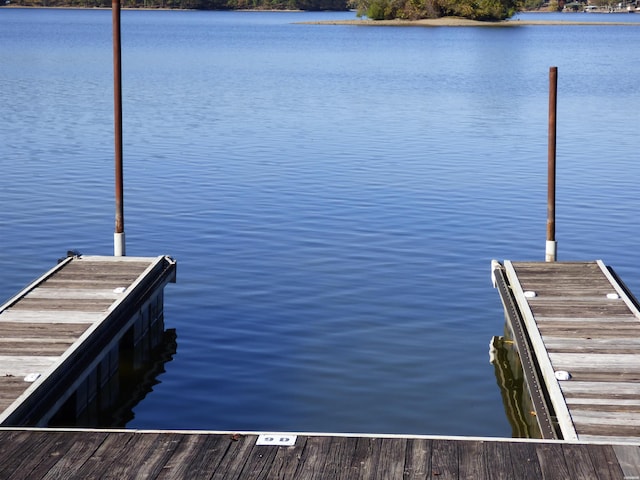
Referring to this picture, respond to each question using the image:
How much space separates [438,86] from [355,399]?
39953 mm

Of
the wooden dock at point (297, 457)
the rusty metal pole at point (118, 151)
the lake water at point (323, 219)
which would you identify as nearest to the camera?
the wooden dock at point (297, 457)

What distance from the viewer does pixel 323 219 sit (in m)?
21.1

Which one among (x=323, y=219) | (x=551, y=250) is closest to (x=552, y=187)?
(x=551, y=250)

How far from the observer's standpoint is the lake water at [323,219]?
12.8 m

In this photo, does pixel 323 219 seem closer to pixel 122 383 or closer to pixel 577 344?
pixel 122 383

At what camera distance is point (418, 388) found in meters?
12.7

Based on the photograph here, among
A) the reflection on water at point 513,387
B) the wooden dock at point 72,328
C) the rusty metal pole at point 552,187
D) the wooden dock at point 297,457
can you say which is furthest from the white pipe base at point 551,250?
the wooden dock at point 297,457

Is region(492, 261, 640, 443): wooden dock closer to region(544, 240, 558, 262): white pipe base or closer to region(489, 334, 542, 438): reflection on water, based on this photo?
region(489, 334, 542, 438): reflection on water

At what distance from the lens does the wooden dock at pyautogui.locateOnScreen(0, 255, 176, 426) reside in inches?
397

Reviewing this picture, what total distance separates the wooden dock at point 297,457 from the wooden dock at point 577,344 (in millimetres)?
740

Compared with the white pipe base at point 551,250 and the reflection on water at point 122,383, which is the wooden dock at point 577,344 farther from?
the reflection on water at point 122,383

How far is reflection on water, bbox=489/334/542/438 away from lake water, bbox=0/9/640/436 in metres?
0.15

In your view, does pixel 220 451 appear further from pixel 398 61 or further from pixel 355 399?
pixel 398 61

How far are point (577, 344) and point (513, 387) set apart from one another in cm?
162
